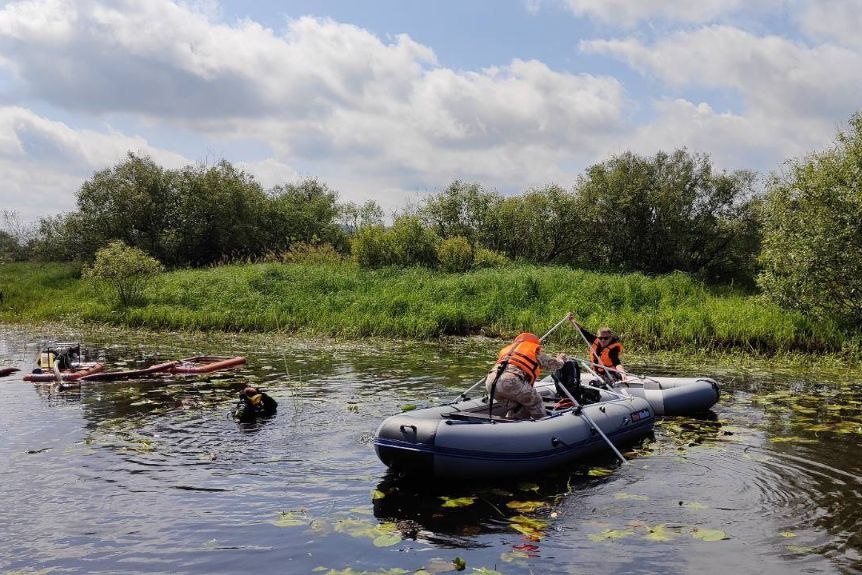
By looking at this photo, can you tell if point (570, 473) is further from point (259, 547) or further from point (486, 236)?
point (486, 236)

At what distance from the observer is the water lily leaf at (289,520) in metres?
6.54

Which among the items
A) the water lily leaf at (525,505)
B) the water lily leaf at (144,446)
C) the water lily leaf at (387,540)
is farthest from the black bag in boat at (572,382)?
the water lily leaf at (144,446)

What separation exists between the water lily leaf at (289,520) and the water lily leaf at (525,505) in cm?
209

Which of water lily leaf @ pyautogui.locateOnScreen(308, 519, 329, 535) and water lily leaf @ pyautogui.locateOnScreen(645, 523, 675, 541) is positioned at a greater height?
water lily leaf @ pyautogui.locateOnScreen(308, 519, 329, 535)

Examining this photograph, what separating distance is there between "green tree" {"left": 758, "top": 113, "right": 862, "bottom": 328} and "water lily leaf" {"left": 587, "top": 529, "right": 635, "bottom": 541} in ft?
44.8

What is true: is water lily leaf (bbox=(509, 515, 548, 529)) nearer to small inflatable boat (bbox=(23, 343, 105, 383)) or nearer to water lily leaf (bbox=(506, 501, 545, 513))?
water lily leaf (bbox=(506, 501, 545, 513))

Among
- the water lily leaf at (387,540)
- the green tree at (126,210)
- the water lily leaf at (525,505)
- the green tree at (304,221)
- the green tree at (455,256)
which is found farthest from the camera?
the green tree at (304,221)

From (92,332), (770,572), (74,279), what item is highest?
(74,279)

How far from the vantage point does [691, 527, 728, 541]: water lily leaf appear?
628 centimetres

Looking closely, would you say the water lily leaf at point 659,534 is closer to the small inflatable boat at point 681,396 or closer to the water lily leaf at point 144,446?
the small inflatable boat at point 681,396

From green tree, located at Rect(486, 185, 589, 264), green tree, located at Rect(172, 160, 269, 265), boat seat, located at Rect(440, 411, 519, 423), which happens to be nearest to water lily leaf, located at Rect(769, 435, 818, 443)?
boat seat, located at Rect(440, 411, 519, 423)

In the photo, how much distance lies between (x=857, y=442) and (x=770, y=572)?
15.7ft

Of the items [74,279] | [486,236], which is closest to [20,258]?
[74,279]

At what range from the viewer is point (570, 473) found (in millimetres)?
8328
